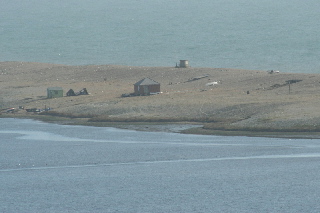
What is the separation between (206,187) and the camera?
4062cm

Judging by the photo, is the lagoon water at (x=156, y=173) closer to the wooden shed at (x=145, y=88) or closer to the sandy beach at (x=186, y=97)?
the sandy beach at (x=186, y=97)

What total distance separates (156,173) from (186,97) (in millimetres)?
31269

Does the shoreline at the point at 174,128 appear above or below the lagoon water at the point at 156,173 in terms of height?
above

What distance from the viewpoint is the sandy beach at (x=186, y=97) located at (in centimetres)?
5931

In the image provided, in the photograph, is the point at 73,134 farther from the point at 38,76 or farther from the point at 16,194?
the point at 38,76

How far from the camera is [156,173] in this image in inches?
1741

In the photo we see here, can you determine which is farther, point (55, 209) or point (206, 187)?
point (206, 187)

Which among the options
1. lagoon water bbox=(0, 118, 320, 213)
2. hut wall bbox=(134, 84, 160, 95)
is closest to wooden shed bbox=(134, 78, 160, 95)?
hut wall bbox=(134, 84, 160, 95)

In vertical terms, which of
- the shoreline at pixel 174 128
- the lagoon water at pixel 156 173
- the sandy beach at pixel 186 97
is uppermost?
the sandy beach at pixel 186 97

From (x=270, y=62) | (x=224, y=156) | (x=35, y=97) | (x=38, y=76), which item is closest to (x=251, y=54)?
(x=270, y=62)

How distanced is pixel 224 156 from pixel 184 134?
28.8ft


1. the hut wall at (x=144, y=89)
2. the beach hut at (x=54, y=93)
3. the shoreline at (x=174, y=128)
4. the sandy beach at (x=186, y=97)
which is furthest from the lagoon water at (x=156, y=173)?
the beach hut at (x=54, y=93)

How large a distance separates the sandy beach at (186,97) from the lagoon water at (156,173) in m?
4.69

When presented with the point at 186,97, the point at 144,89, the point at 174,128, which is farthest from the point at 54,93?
the point at 174,128
